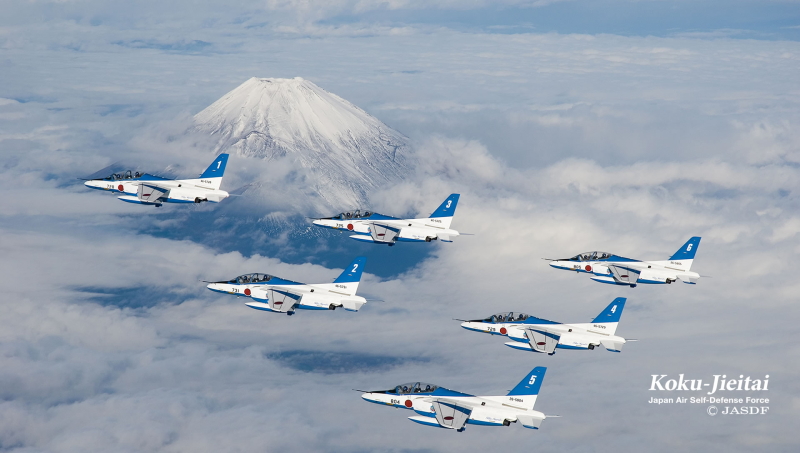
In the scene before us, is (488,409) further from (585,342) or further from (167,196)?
(167,196)

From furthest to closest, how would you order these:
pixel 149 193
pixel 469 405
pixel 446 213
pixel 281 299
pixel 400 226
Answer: pixel 400 226 < pixel 446 213 < pixel 149 193 < pixel 281 299 < pixel 469 405

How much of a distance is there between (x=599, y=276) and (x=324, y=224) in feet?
161

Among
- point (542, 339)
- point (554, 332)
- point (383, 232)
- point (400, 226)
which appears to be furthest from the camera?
point (383, 232)

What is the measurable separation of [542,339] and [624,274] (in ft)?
69.1

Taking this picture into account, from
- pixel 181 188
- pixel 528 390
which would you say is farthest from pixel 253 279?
pixel 528 390

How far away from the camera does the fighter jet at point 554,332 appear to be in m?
135

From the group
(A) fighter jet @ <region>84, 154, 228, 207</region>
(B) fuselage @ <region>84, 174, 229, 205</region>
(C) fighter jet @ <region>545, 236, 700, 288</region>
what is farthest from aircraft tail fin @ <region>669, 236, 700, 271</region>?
(A) fighter jet @ <region>84, 154, 228, 207</region>

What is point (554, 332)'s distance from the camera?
5340 inches

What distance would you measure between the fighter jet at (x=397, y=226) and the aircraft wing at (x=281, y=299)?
1650 cm

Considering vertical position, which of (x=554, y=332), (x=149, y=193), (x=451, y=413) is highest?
(x=149, y=193)

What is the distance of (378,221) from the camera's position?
148 meters

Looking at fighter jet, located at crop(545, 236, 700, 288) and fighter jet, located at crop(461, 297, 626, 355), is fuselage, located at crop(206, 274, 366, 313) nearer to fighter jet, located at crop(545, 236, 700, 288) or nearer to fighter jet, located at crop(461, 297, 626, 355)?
fighter jet, located at crop(461, 297, 626, 355)

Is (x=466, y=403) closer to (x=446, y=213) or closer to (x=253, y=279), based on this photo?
(x=446, y=213)

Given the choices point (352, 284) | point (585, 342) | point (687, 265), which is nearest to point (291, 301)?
point (352, 284)
